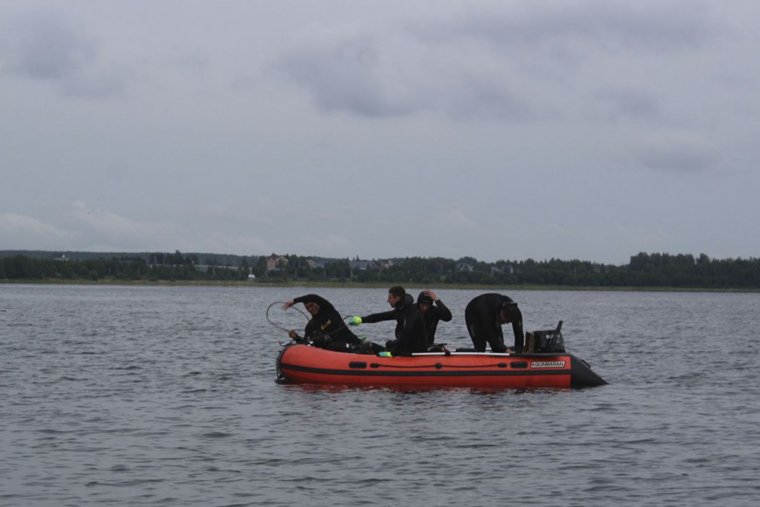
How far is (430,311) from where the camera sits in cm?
2367

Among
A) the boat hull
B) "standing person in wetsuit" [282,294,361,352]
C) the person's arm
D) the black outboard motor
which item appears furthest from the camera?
"standing person in wetsuit" [282,294,361,352]

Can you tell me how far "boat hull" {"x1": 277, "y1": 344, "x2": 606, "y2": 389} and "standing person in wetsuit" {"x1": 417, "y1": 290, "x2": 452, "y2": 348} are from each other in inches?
32.2

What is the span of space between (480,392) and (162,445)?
7950mm

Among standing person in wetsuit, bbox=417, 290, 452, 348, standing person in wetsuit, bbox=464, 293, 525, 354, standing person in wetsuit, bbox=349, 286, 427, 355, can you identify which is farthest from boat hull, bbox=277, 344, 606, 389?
standing person in wetsuit, bbox=417, 290, 452, 348

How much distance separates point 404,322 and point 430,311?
0.83 meters

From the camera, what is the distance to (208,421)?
19.1 metres

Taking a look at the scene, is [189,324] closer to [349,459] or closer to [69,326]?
[69,326]

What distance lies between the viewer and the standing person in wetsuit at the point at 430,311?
2308 cm

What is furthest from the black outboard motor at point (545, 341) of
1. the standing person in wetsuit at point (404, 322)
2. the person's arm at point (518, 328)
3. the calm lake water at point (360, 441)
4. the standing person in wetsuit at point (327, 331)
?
the standing person in wetsuit at point (327, 331)

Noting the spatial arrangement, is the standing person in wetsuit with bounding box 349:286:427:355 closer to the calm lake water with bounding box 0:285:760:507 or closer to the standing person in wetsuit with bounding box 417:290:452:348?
the standing person in wetsuit with bounding box 417:290:452:348

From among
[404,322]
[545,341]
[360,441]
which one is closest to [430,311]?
[404,322]

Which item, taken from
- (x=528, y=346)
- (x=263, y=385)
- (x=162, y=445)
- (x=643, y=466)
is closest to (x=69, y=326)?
(x=263, y=385)

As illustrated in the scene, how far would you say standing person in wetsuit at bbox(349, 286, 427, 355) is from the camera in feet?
74.7

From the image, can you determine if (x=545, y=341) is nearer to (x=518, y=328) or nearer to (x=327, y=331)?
(x=518, y=328)
